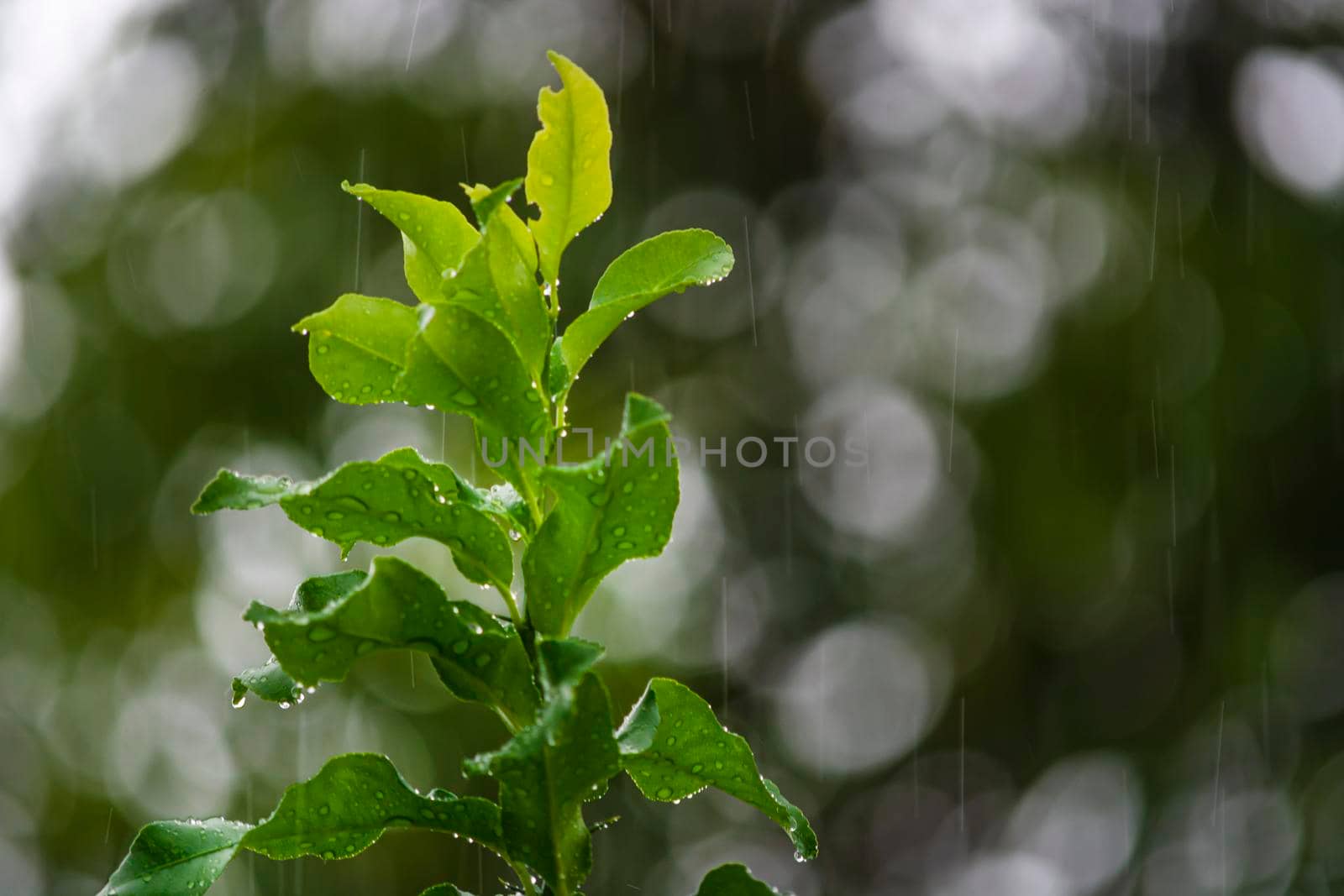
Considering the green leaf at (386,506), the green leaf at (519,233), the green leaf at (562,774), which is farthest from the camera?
the green leaf at (519,233)

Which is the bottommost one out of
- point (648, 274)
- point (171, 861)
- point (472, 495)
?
point (171, 861)

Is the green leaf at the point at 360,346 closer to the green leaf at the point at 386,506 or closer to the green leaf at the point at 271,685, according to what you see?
the green leaf at the point at 386,506

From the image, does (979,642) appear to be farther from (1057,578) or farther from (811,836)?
(811,836)

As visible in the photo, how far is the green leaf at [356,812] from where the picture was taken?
3.43ft

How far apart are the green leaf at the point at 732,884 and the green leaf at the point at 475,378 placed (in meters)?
0.44

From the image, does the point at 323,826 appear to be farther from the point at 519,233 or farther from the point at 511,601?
the point at 519,233

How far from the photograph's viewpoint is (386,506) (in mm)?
1041

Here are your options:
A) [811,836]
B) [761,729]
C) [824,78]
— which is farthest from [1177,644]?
[811,836]

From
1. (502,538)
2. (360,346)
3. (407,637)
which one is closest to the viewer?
(407,637)

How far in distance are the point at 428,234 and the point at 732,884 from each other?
74 centimetres

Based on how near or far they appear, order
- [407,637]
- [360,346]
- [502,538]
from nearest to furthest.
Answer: [407,637] < [502,538] < [360,346]

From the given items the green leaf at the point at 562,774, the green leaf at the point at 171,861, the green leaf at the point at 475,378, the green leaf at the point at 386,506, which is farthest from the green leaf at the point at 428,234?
the green leaf at the point at 171,861

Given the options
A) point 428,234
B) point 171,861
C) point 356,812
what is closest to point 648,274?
point 428,234

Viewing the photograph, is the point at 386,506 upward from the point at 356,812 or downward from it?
upward
